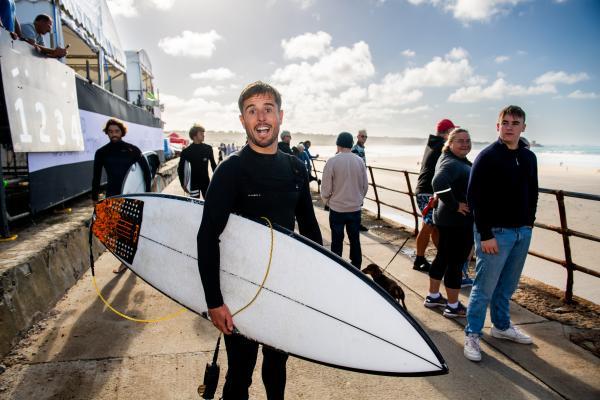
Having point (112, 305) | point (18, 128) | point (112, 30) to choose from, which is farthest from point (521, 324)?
point (112, 30)

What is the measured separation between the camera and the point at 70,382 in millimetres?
2234

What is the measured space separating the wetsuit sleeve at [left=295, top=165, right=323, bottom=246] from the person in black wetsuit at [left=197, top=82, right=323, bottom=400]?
0.07m

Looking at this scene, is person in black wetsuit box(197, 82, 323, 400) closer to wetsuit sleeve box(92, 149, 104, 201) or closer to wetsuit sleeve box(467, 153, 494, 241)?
wetsuit sleeve box(467, 153, 494, 241)

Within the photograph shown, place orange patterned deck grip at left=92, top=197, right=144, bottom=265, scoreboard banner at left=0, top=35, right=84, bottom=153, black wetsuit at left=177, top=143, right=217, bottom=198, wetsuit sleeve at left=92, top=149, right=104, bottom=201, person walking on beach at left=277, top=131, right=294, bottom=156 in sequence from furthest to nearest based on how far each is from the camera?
person walking on beach at left=277, top=131, right=294, bottom=156 < black wetsuit at left=177, top=143, right=217, bottom=198 < wetsuit sleeve at left=92, top=149, right=104, bottom=201 < scoreboard banner at left=0, top=35, right=84, bottom=153 < orange patterned deck grip at left=92, top=197, right=144, bottom=265

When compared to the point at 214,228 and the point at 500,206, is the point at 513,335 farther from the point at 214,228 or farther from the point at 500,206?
the point at 214,228

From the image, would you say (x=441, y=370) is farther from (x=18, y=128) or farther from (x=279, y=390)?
(x=18, y=128)

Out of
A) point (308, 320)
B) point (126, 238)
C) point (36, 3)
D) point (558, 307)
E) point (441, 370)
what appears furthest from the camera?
point (36, 3)

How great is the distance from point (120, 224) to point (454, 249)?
10.1 feet

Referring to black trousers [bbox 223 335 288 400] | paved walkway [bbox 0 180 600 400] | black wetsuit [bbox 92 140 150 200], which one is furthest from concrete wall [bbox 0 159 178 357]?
black trousers [bbox 223 335 288 400]

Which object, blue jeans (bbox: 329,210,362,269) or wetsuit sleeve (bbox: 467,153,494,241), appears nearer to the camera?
wetsuit sleeve (bbox: 467,153,494,241)

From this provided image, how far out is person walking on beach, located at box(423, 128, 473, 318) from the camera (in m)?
3.07

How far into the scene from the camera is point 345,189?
12.9 ft

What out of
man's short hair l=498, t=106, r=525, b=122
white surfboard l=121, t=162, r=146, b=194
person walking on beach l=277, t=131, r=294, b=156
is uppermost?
man's short hair l=498, t=106, r=525, b=122

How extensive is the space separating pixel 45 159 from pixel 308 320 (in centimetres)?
437
